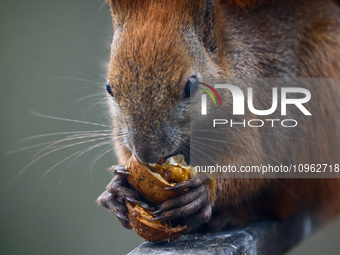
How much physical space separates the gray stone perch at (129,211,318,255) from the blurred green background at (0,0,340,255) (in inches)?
17.2

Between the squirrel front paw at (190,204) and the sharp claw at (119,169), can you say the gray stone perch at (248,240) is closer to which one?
the squirrel front paw at (190,204)

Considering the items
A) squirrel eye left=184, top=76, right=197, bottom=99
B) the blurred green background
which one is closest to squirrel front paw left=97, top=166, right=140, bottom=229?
squirrel eye left=184, top=76, right=197, bottom=99

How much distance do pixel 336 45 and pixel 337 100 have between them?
185 mm

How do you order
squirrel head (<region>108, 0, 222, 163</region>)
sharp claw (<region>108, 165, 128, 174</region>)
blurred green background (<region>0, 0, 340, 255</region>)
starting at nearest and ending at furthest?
squirrel head (<region>108, 0, 222, 163</region>) → sharp claw (<region>108, 165, 128, 174</region>) → blurred green background (<region>0, 0, 340, 255</region>)

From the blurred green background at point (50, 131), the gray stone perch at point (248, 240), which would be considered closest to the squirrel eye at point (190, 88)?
the gray stone perch at point (248, 240)

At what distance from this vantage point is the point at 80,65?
2430 mm

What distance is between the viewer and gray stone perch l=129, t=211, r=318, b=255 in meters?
1.16

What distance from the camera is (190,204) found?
47.9 inches

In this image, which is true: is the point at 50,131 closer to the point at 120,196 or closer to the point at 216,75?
the point at 120,196

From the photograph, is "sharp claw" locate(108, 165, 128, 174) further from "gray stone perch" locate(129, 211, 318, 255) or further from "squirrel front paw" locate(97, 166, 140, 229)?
"gray stone perch" locate(129, 211, 318, 255)

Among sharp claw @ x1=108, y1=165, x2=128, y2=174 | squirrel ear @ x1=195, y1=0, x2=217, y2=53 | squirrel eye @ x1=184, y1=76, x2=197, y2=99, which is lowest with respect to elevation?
sharp claw @ x1=108, y1=165, x2=128, y2=174

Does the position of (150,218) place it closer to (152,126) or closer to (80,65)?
→ (152,126)

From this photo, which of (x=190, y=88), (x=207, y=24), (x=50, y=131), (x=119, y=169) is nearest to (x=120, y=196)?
(x=119, y=169)

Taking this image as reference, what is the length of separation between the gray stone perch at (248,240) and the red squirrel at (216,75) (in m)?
0.04
